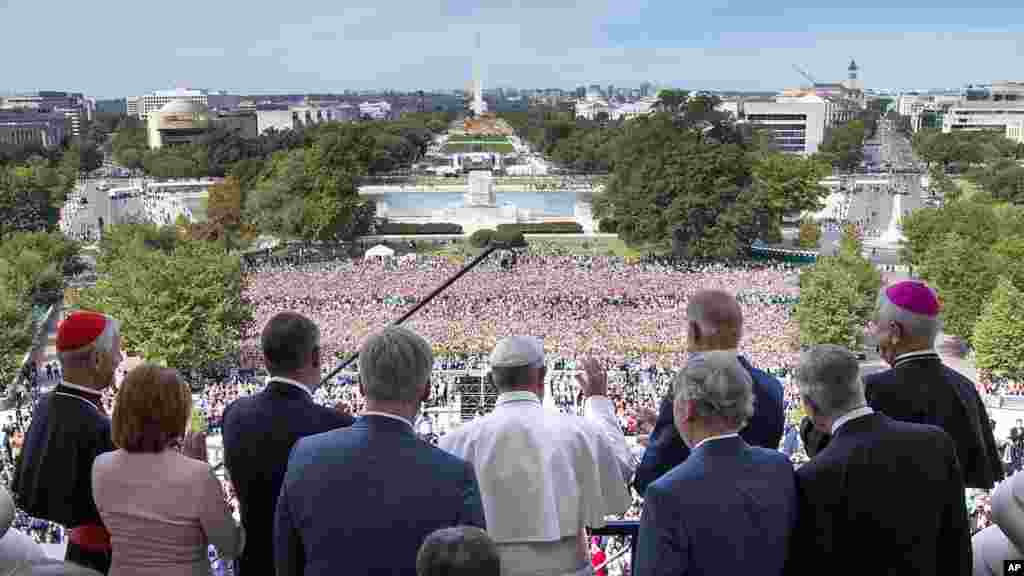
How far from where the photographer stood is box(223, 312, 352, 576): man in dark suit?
158 inches

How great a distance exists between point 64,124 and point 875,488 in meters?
141

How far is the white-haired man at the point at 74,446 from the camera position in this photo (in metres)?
4.06

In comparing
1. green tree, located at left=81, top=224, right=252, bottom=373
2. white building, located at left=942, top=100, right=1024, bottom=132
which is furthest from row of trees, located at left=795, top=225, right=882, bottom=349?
white building, located at left=942, top=100, right=1024, bottom=132

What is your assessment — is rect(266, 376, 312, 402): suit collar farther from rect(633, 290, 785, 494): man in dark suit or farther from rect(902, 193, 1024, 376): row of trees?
rect(902, 193, 1024, 376): row of trees

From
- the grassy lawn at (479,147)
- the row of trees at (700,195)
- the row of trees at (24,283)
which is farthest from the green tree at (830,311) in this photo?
the grassy lawn at (479,147)

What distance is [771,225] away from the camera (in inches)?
1615

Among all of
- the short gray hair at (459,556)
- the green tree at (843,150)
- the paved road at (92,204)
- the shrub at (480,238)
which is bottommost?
the paved road at (92,204)

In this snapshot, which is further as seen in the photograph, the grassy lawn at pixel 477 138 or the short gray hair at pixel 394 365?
the grassy lawn at pixel 477 138

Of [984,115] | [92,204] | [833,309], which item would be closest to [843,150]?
[984,115]

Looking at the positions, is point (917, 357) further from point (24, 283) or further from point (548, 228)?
point (548, 228)

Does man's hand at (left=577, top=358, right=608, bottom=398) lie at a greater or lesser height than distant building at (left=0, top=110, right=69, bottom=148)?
greater

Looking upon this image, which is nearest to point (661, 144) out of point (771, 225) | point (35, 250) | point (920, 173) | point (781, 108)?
point (771, 225)

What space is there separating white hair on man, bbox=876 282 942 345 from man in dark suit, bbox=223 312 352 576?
2357 millimetres

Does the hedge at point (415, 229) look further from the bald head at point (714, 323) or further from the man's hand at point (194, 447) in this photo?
the bald head at point (714, 323)
